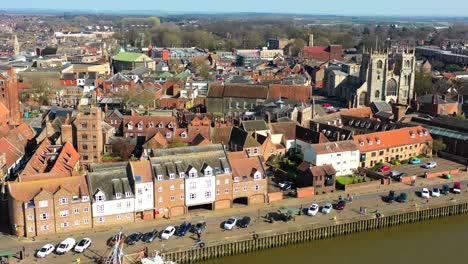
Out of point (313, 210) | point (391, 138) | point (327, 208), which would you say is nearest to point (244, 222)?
point (313, 210)

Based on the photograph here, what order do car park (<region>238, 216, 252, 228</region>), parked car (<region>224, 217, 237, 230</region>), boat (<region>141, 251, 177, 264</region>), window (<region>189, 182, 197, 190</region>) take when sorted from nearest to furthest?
boat (<region>141, 251, 177, 264</region>)
parked car (<region>224, 217, 237, 230</region>)
car park (<region>238, 216, 252, 228</region>)
window (<region>189, 182, 197, 190</region>)

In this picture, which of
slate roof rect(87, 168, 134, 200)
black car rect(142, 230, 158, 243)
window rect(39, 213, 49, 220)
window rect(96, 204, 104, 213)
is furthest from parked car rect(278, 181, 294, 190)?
window rect(39, 213, 49, 220)

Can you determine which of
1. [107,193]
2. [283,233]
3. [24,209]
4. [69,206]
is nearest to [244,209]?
[283,233]

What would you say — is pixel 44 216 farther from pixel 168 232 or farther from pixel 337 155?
pixel 337 155

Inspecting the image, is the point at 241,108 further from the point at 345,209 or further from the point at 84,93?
the point at 345,209

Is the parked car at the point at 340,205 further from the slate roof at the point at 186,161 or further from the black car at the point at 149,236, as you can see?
the black car at the point at 149,236

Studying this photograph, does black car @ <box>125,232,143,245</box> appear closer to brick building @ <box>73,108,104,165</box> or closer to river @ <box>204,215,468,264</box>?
river @ <box>204,215,468,264</box>
